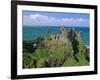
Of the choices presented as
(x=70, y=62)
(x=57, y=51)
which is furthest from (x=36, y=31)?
(x=70, y=62)

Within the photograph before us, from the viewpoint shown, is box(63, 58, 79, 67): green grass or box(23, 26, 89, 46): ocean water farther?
box(63, 58, 79, 67): green grass

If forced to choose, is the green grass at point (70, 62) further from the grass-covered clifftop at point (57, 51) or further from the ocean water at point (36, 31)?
the ocean water at point (36, 31)

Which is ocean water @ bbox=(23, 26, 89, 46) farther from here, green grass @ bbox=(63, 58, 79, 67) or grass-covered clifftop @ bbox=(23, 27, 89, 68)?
green grass @ bbox=(63, 58, 79, 67)

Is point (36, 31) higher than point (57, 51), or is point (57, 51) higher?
point (36, 31)

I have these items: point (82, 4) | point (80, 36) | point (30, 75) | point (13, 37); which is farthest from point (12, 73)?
point (82, 4)

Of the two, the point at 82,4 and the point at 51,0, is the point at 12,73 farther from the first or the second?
the point at 82,4

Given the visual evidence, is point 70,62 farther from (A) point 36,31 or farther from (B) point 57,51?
(A) point 36,31

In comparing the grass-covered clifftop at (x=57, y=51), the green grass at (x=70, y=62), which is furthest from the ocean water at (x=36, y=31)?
the green grass at (x=70, y=62)

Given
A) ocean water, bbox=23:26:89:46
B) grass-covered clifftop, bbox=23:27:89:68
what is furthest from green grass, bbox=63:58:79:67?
ocean water, bbox=23:26:89:46
